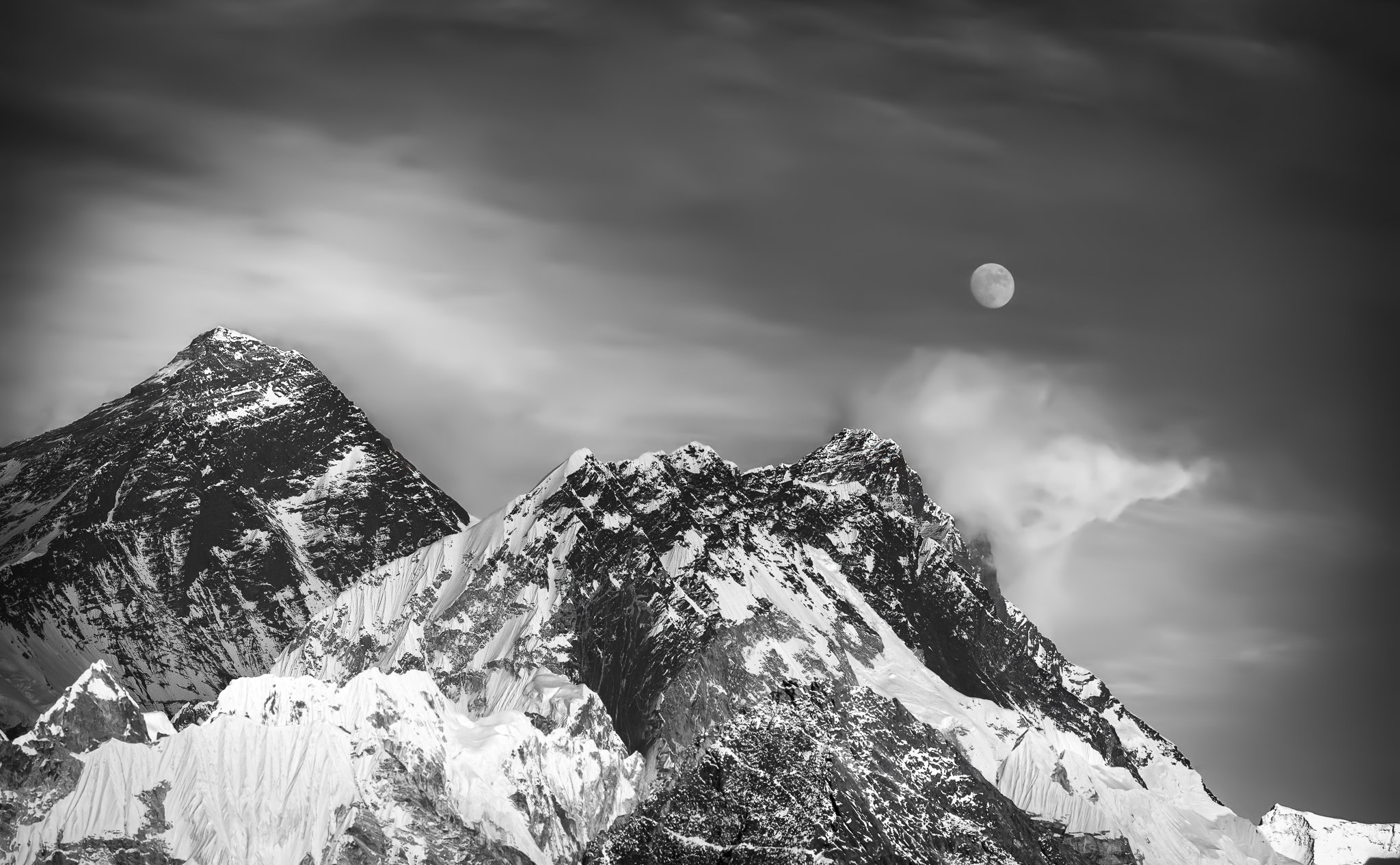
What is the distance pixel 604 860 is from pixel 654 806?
410 cm

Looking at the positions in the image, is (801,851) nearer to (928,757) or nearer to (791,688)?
(791,688)

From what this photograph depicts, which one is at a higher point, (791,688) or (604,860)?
(791,688)

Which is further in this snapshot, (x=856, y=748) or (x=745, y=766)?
(x=856, y=748)

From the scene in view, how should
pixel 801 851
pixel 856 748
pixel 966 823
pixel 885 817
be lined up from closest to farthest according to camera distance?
pixel 801 851 → pixel 856 748 → pixel 966 823 → pixel 885 817

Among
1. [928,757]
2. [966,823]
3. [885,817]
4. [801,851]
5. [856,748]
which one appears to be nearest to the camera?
[801,851]

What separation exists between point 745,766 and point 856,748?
665 cm

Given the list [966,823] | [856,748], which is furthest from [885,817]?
[856,748]

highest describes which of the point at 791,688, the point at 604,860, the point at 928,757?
the point at 928,757

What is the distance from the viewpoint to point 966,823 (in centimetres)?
10219

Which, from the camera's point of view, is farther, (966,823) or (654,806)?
(966,823)

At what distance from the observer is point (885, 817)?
11719cm

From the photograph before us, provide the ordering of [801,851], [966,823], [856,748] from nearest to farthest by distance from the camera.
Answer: [801,851], [856,748], [966,823]

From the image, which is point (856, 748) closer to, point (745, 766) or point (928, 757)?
point (745, 766)

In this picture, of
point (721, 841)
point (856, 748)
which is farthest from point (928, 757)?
point (721, 841)
